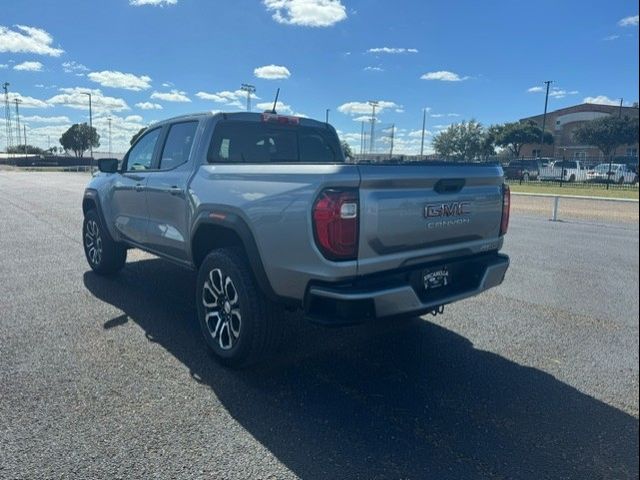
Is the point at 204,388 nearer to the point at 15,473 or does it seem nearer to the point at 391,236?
the point at 15,473

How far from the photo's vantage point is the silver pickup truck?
2877 mm

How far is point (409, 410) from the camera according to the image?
309 cm

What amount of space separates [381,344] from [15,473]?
2.69 metres

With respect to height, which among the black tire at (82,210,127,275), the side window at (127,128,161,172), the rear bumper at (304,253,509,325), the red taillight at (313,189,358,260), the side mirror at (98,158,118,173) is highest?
the side window at (127,128,161,172)

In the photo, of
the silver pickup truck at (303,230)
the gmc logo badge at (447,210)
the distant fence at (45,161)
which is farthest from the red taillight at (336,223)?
the distant fence at (45,161)

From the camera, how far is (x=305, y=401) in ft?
10.5

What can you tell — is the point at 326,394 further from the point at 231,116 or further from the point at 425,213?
the point at 231,116

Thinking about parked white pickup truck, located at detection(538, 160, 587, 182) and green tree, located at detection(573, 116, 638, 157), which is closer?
green tree, located at detection(573, 116, 638, 157)

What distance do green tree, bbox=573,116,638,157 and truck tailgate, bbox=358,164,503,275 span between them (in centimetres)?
73

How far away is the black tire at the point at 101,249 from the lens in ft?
19.7

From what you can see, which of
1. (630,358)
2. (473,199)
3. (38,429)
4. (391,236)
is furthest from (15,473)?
(630,358)

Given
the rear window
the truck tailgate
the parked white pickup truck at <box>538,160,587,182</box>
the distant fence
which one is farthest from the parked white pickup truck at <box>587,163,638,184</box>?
the distant fence

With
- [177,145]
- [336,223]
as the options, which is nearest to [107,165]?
[177,145]

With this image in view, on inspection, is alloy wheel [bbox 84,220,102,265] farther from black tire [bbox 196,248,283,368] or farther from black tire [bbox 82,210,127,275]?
black tire [bbox 196,248,283,368]
